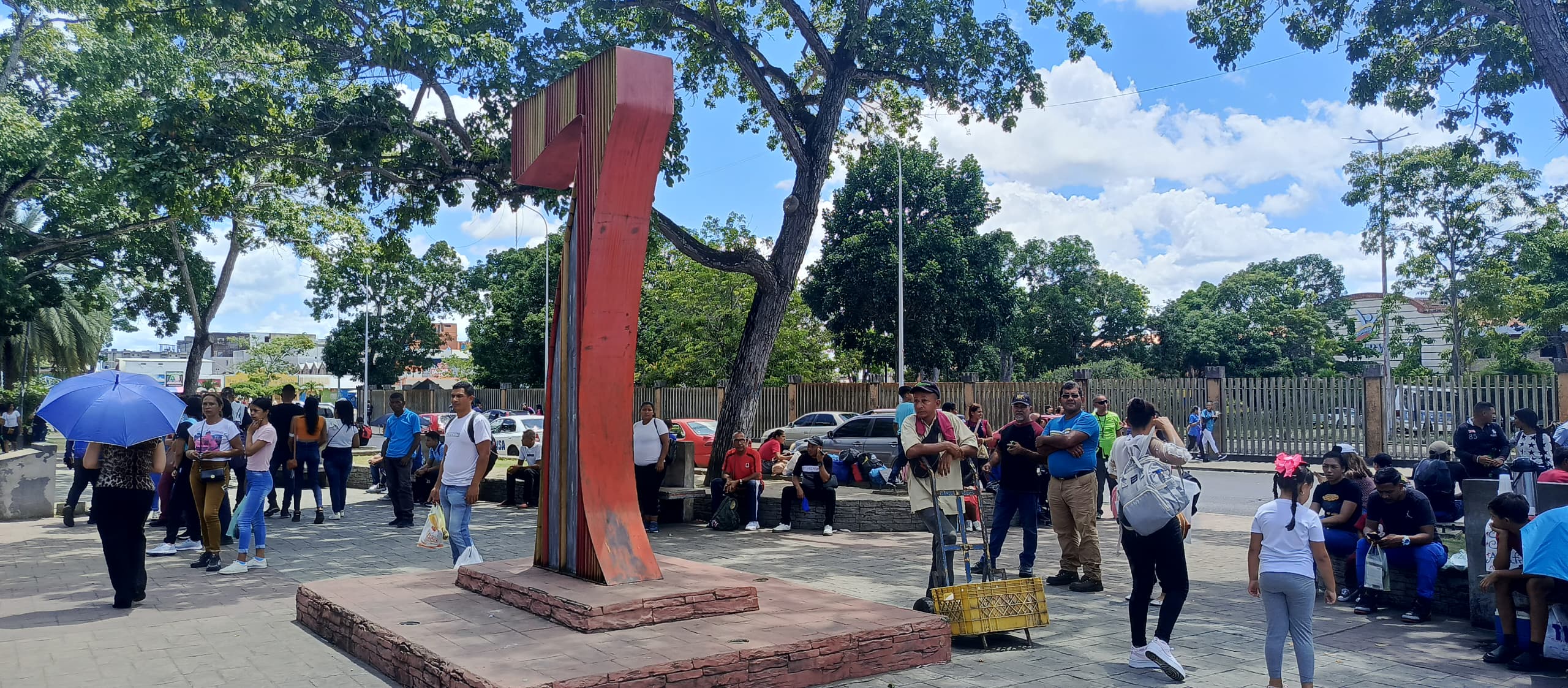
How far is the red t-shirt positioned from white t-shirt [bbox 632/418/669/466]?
95cm

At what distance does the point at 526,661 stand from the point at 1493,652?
571 centimetres

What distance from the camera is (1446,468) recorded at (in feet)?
28.9

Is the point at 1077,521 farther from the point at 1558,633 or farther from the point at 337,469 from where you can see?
the point at 337,469

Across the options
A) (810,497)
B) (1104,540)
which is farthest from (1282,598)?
(810,497)

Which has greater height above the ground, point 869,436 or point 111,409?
point 111,409

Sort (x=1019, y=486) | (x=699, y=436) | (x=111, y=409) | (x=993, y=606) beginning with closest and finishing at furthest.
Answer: (x=993, y=606)
(x=111, y=409)
(x=1019, y=486)
(x=699, y=436)

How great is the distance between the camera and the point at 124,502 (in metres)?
7.17

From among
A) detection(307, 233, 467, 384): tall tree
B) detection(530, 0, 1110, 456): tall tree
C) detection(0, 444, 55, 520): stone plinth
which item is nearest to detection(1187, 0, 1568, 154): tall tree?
detection(530, 0, 1110, 456): tall tree

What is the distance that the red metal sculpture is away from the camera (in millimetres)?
6465

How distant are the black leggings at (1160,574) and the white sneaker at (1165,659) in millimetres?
63

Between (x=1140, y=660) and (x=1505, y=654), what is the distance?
2.29 m

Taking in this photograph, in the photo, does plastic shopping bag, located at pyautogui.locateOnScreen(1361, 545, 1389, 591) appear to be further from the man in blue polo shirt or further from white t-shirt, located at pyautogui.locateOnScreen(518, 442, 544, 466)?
white t-shirt, located at pyautogui.locateOnScreen(518, 442, 544, 466)

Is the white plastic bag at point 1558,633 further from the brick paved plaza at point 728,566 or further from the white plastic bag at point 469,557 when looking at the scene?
the white plastic bag at point 469,557

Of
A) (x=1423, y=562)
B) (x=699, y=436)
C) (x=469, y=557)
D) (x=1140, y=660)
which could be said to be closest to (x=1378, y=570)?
(x=1423, y=562)
